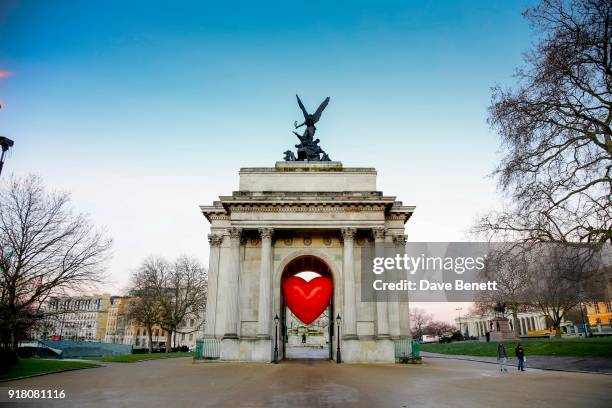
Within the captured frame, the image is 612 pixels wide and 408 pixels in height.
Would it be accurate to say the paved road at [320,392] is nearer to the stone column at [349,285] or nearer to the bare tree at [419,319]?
the stone column at [349,285]

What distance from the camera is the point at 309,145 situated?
3722 centimetres

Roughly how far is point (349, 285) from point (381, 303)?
102 inches

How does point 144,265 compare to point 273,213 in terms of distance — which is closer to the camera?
point 273,213

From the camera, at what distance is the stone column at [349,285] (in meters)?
29.4

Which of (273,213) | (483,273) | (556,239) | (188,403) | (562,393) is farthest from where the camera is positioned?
(273,213)

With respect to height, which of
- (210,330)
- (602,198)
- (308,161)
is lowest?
(210,330)

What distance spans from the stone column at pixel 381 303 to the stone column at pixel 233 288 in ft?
32.7

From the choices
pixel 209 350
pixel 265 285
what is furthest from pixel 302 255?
pixel 209 350

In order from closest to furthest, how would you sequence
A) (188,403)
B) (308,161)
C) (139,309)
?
(188,403) < (308,161) < (139,309)

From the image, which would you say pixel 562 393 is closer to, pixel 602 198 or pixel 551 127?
pixel 602 198

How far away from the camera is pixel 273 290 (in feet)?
103

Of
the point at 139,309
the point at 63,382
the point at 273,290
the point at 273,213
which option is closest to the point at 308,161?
the point at 273,213

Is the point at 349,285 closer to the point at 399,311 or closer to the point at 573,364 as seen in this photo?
the point at 399,311

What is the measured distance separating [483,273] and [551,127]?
740 centimetres
